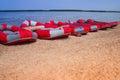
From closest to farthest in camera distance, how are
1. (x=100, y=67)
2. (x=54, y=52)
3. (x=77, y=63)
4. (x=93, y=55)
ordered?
(x=100, y=67), (x=77, y=63), (x=93, y=55), (x=54, y=52)

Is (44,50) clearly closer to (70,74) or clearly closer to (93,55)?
(93,55)

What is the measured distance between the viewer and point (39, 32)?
8.95 meters

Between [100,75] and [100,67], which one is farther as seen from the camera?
[100,67]

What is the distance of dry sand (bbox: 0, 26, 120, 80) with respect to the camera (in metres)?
4.28

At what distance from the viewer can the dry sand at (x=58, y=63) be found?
4277 millimetres

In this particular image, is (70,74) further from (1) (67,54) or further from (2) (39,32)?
(2) (39,32)

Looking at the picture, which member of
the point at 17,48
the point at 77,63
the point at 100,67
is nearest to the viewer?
the point at 100,67

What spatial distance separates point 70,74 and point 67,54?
68.7 inches

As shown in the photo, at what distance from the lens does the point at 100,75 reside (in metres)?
4.29

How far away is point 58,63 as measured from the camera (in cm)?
510

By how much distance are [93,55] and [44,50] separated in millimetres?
1712

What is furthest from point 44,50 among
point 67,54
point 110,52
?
point 110,52

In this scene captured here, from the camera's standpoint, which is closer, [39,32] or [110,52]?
[110,52]

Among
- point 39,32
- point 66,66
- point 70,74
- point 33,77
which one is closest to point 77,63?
point 66,66
